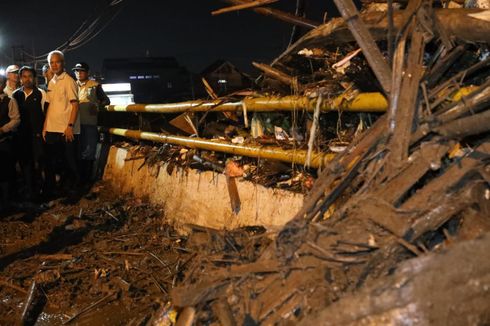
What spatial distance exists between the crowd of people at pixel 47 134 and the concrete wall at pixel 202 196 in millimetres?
815

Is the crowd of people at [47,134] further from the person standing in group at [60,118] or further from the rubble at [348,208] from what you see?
the rubble at [348,208]

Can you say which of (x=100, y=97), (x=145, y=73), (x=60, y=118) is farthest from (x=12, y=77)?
(x=145, y=73)

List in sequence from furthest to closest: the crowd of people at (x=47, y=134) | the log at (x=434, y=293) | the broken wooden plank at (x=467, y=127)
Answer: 1. the crowd of people at (x=47, y=134)
2. the broken wooden plank at (x=467, y=127)
3. the log at (x=434, y=293)

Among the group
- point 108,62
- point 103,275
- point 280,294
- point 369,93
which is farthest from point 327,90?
point 108,62

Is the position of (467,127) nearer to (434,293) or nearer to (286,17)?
(434,293)

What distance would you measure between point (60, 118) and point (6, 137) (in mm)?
782

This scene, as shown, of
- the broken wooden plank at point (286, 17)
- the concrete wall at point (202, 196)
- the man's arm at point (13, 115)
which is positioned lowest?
the concrete wall at point (202, 196)

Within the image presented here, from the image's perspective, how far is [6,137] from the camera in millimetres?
6039

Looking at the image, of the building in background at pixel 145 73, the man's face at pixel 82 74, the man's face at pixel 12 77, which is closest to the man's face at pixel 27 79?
the man's face at pixel 12 77

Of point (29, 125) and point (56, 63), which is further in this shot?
point (29, 125)

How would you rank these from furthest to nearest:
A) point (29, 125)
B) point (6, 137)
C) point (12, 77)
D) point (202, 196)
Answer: point (12, 77)
point (29, 125)
point (6, 137)
point (202, 196)

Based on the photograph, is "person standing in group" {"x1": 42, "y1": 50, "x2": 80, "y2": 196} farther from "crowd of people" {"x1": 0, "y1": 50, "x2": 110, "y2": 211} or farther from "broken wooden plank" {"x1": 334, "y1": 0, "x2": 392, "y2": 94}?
"broken wooden plank" {"x1": 334, "y1": 0, "x2": 392, "y2": 94}

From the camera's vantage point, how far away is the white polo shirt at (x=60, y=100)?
6.23 m

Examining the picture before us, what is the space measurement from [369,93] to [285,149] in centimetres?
95
